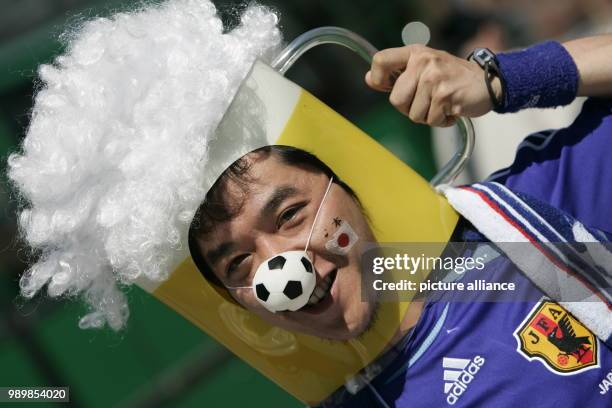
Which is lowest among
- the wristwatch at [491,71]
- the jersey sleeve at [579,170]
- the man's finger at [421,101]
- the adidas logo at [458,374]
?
the adidas logo at [458,374]

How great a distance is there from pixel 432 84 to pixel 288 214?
298mm

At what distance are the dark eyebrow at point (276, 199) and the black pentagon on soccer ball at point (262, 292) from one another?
0.10 meters

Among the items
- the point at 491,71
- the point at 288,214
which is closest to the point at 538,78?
the point at 491,71

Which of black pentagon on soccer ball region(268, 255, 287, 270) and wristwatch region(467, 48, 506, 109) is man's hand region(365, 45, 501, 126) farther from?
black pentagon on soccer ball region(268, 255, 287, 270)

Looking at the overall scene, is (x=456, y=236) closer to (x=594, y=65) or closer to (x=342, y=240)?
(x=342, y=240)

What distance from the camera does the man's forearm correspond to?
46.5 inches

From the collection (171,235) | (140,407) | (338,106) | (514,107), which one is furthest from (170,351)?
(514,107)

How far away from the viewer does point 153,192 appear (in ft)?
3.57

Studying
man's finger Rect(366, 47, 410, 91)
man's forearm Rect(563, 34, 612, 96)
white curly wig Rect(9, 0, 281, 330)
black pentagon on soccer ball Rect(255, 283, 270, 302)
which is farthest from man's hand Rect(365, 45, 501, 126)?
black pentagon on soccer ball Rect(255, 283, 270, 302)

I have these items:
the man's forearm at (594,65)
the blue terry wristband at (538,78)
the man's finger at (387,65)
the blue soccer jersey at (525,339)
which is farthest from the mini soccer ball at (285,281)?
the man's forearm at (594,65)

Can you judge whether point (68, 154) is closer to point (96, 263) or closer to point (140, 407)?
point (96, 263)

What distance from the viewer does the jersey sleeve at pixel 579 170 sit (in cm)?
119

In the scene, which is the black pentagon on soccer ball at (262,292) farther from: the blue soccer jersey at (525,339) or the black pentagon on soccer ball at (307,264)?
the blue soccer jersey at (525,339)

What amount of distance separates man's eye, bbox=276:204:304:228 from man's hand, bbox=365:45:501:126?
229 millimetres
